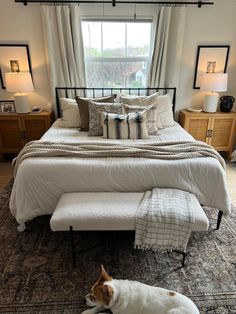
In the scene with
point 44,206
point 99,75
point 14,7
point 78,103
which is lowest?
point 44,206

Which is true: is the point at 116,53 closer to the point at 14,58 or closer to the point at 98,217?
the point at 14,58

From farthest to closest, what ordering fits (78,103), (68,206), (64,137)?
1. (78,103)
2. (64,137)
3. (68,206)

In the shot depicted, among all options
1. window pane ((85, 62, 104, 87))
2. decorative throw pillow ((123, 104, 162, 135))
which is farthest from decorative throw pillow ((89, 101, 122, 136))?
window pane ((85, 62, 104, 87))

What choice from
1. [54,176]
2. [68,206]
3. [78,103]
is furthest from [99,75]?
[68,206]

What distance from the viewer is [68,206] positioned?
1.81 metres

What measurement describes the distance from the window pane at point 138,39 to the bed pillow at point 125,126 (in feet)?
4.36

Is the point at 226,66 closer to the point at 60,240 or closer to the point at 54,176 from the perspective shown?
the point at 54,176

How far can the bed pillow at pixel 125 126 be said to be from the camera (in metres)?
2.70

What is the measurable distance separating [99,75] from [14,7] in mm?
1412

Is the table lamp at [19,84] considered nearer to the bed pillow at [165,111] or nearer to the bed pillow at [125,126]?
the bed pillow at [125,126]

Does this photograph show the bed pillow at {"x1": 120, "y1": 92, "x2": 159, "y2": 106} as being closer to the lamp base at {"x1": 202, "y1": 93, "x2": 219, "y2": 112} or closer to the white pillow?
the white pillow

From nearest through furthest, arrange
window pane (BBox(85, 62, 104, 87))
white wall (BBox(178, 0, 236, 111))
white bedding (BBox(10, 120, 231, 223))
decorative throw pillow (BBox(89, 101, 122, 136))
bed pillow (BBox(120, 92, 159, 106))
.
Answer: white bedding (BBox(10, 120, 231, 223))
decorative throw pillow (BBox(89, 101, 122, 136))
bed pillow (BBox(120, 92, 159, 106))
white wall (BBox(178, 0, 236, 111))
window pane (BBox(85, 62, 104, 87))

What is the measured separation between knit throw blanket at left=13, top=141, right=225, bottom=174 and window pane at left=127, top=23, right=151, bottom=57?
189 centimetres

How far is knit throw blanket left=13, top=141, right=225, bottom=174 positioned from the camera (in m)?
2.14
